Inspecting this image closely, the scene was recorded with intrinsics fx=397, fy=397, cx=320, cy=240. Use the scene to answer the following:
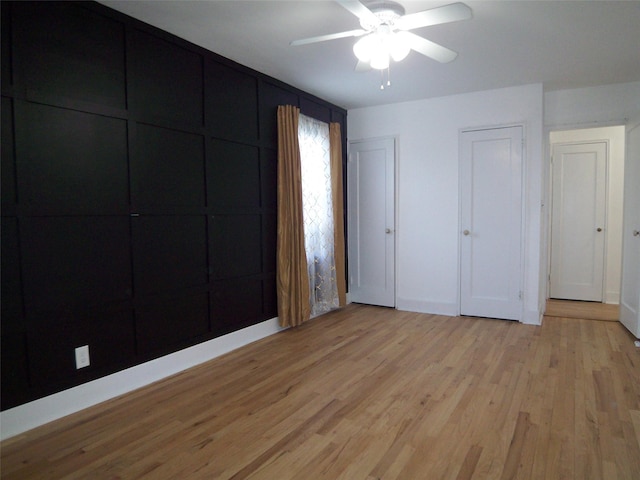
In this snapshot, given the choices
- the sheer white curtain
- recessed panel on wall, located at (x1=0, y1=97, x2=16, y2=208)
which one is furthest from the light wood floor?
recessed panel on wall, located at (x1=0, y1=97, x2=16, y2=208)

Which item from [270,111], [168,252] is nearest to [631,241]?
[270,111]

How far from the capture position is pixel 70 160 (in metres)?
2.34

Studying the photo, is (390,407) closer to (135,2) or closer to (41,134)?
(41,134)

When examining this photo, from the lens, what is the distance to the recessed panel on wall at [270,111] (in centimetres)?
381

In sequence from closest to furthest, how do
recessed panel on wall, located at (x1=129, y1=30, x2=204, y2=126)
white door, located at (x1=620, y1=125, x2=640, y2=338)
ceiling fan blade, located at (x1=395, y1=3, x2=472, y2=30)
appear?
ceiling fan blade, located at (x1=395, y1=3, x2=472, y2=30), recessed panel on wall, located at (x1=129, y1=30, x2=204, y2=126), white door, located at (x1=620, y1=125, x2=640, y2=338)

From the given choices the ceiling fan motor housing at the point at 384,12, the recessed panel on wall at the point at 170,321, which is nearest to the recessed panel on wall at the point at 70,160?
the recessed panel on wall at the point at 170,321

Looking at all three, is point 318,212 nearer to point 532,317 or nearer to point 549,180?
point 532,317

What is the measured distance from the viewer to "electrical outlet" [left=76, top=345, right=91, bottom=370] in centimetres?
241

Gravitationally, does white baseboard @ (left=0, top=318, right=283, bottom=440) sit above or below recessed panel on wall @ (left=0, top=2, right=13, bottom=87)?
below

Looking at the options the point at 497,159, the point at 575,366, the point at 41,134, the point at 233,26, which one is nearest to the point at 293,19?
the point at 233,26

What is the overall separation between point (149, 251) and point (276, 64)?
1983 millimetres

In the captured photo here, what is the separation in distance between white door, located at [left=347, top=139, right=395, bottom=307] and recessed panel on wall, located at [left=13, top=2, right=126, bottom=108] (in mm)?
3151

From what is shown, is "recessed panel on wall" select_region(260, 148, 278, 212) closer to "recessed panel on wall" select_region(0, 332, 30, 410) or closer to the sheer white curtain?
the sheer white curtain

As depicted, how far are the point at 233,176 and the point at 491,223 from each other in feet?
9.44
